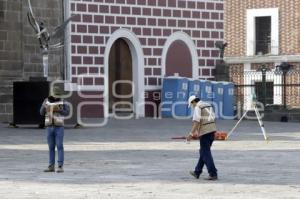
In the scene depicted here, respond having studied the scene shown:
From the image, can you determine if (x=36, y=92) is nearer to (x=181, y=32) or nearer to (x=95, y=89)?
(x=95, y=89)

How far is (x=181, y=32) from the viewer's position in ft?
156

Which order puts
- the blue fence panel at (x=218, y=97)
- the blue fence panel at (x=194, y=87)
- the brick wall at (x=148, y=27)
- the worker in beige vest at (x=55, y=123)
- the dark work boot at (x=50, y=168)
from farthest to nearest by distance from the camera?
the blue fence panel at (x=218, y=97) < the blue fence panel at (x=194, y=87) < the brick wall at (x=148, y=27) < the worker in beige vest at (x=55, y=123) < the dark work boot at (x=50, y=168)

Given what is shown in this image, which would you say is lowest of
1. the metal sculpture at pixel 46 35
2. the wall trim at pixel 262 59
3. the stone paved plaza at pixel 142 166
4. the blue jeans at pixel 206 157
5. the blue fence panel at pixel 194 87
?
the stone paved plaza at pixel 142 166

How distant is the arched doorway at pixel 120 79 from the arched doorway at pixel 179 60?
84.4 inches

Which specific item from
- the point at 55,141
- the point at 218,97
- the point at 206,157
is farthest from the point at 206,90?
the point at 206,157

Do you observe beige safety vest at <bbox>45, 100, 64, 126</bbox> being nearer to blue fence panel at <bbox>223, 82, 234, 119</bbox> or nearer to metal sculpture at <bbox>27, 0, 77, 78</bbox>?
metal sculpture at <bbox>27, 0, 77, 78</bbox>

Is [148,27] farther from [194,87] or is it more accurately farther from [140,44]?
[194,87]

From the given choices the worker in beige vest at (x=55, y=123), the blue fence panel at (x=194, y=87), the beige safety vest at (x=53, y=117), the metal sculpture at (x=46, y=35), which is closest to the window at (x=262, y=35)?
the blue fence panel at (x=194, y=87)

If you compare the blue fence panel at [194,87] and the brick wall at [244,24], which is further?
the brick wall at [244,24]

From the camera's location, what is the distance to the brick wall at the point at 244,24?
62.6 m

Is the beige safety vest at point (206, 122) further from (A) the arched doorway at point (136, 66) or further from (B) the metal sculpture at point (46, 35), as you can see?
(A) the arched doorway at point (136, 66)

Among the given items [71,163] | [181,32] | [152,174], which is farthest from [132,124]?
[152,174]

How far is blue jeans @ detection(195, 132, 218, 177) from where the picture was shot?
1925cm

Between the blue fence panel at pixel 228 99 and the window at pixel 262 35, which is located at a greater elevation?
the window at pixel 262 35
